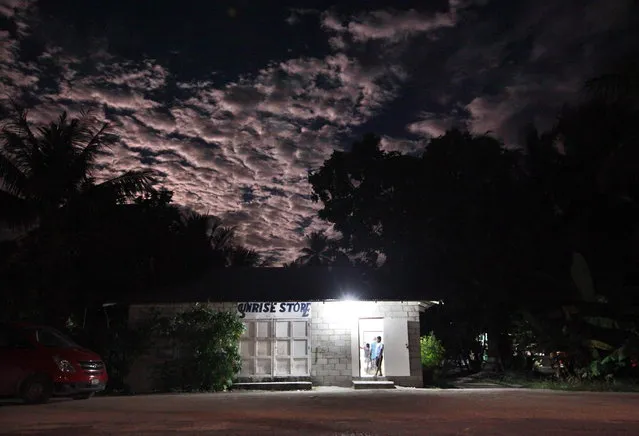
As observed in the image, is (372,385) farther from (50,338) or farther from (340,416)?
(50,338)

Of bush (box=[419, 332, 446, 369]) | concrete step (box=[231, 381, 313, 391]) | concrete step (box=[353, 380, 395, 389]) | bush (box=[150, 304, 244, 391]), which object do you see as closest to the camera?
bush (box=[150, 304, 244, 391])

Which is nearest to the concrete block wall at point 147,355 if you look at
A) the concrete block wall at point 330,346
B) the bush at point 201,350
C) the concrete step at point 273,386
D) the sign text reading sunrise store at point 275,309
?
the bush at point 201,350

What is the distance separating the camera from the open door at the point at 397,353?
19.3m

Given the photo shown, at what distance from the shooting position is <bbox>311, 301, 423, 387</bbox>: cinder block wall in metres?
19.2

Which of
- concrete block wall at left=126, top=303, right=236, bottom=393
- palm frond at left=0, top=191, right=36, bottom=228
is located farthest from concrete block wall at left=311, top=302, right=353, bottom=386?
palm frond at left=0, top=191, right=36, bottom=228

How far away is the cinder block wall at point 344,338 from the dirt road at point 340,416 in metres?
4.09

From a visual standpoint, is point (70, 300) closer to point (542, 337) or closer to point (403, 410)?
point (403, 410)

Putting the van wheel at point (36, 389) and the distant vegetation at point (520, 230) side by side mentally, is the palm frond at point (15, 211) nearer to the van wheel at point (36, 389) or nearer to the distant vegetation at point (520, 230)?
the van wheel at point (36, 389)

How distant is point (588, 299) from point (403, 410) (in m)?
10.3

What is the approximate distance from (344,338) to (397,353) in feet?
5.72

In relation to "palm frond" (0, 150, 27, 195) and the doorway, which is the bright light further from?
"palm frond" (0, 150, 27, 195)

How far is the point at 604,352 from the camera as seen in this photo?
752 inches

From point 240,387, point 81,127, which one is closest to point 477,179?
point 240,387

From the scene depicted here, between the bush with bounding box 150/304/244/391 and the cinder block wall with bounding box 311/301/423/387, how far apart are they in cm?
249
